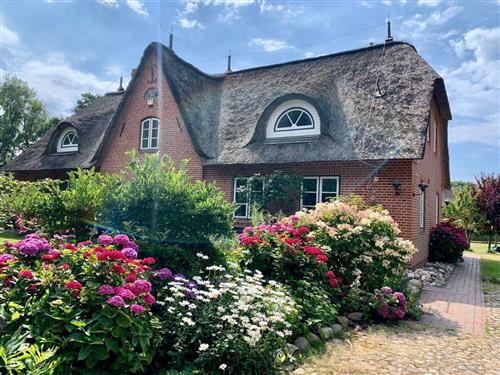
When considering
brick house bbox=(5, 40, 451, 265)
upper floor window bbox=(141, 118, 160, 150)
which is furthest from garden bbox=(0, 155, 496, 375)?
upper floor window bbox=(141, 118, 160, 150)

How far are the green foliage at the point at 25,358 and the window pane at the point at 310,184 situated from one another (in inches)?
371

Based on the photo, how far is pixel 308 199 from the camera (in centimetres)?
1159

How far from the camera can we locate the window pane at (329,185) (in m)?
11.1

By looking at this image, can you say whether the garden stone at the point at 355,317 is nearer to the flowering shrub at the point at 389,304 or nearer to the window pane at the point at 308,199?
the flowering shrub at the point at 389,304

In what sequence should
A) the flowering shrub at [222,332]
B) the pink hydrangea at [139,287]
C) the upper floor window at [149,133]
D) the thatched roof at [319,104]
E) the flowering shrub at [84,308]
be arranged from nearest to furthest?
the flowering shrub at [84,308]
the pink hydrangea at [139,287]
the flowering shrub at [222,332]
the thatched roof at [319,104]
the upper floor window at [149,133]

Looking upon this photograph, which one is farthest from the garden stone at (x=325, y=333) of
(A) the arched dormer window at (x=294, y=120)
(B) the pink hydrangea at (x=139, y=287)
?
(A) the arched dormer window at (x=294, y=120)

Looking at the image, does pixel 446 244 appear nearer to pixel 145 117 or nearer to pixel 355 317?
pixel 355 317

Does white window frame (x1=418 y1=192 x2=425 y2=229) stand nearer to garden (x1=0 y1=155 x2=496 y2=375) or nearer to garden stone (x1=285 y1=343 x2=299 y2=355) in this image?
garden (x1=0 y1=155 x2=496 y2=375)

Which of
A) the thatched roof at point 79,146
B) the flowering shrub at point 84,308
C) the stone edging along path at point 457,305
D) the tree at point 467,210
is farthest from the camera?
the tree at point 467,210

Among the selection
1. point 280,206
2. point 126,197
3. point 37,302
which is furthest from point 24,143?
point 37,302

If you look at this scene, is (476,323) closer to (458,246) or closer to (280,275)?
(280,275)

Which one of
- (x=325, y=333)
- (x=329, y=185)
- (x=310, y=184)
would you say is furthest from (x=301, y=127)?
(x=325, y=333)

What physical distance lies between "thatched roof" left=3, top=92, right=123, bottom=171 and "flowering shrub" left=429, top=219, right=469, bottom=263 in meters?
14.6

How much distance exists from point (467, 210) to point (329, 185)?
586 inches
